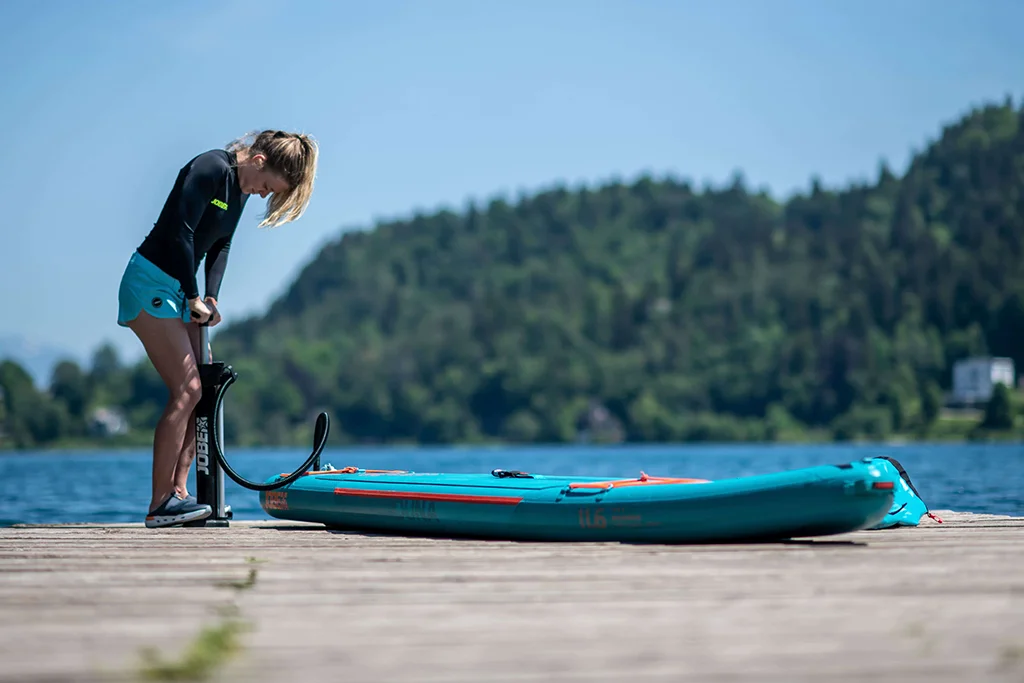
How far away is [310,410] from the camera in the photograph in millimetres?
160250

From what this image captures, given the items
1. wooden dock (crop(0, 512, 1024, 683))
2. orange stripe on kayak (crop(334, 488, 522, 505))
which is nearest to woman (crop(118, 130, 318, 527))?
orange stripe on kayak (crop(334, 488, 522, 505))

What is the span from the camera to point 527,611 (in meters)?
4.07

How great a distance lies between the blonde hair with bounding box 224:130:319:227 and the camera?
760 centimetres

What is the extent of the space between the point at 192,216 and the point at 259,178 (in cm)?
48

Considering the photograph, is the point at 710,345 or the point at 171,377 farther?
the point at 710,345

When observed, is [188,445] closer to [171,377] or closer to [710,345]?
[171,377]

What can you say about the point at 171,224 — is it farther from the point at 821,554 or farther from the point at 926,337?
the point at 926,337

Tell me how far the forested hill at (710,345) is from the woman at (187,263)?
424 feet

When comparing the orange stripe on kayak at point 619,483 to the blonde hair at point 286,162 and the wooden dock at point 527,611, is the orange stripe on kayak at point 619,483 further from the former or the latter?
the blonde hair at point 286,162

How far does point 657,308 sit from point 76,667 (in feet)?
577

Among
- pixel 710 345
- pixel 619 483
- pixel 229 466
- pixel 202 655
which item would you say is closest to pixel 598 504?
pixel 619 483

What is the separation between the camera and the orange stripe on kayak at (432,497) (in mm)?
7061

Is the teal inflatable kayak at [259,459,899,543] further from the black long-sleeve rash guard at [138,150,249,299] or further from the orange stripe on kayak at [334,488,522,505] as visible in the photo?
the black long-sleeve rash guard at [138,150,249,299]

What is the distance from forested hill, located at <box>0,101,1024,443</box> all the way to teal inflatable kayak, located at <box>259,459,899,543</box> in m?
129
